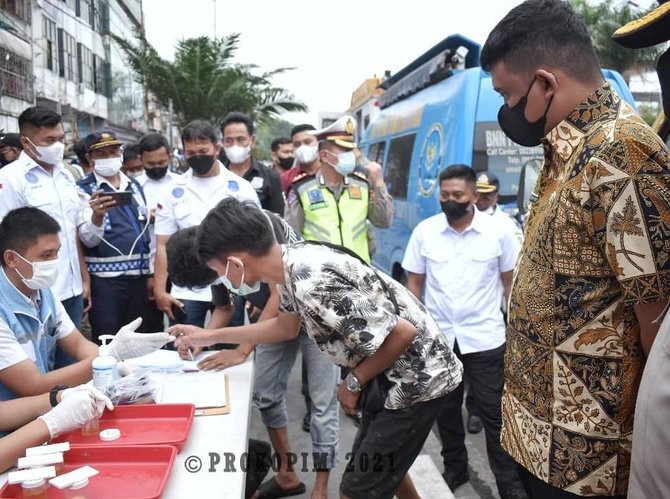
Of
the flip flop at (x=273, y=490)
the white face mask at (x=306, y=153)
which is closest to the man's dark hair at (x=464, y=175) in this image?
the flip flop at (x=273, y=490)

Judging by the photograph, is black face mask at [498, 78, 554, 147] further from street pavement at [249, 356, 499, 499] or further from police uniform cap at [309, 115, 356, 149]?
police uniform cap at [309, 115, 356, 149]

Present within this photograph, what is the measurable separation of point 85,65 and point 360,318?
16.0 m

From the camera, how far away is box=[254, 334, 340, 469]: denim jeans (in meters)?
2.61

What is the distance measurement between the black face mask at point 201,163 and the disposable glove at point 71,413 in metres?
1.94

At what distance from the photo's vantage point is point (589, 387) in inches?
48.8

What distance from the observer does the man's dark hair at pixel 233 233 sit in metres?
1.78

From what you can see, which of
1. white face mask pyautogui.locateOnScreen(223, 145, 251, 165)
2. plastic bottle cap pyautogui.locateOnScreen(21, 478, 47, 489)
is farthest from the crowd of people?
white face mask pyautogui.locateOnScreen(223, 145, 251, 165)

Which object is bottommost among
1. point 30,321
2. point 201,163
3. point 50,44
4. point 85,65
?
point 30,321

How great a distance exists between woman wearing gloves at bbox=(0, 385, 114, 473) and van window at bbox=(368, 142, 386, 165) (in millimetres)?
4860

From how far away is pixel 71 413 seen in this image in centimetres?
164

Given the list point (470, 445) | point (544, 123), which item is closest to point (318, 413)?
point (470, 445)

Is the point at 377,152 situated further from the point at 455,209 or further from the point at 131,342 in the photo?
the point at 131,342

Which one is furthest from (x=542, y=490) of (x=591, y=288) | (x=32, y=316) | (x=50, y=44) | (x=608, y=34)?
(x=608, y=34)

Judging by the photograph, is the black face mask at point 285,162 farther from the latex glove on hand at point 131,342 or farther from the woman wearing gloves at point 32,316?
the latex glove on hand at point 131,342
